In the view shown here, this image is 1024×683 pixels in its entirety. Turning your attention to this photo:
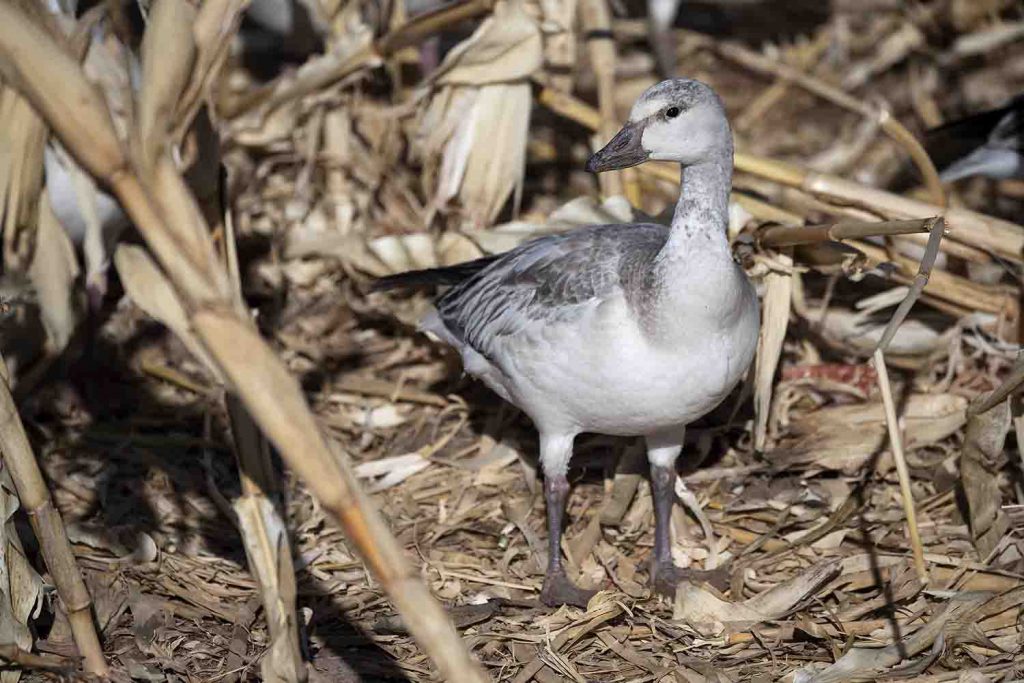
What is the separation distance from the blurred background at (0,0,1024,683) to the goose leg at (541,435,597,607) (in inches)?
3.2

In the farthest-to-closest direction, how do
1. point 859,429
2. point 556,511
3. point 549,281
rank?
point 859,429 < point 556,511 < point 549,281

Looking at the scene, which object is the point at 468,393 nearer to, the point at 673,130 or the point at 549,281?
the point at 549,281

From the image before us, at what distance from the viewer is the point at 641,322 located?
10.7 ft

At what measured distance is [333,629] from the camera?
11.5 feet

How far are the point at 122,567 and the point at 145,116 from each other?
190 cm

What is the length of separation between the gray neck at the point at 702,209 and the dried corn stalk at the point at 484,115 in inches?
62.5

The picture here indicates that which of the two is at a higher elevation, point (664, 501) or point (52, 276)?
point (52, 276)

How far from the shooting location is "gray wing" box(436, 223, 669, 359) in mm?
3469

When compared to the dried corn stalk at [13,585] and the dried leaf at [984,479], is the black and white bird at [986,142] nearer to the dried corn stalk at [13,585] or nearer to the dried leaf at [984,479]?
the dried leaf at [984,479]

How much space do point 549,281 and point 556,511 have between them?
73 centimetres

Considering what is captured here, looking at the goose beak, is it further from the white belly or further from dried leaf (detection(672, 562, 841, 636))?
dried leaf (detection(672, 562, 841, 636))

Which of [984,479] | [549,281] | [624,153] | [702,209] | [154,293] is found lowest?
[984,479]

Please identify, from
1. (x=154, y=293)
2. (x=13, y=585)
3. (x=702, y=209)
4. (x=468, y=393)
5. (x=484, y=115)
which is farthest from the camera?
(x=484, y=115)

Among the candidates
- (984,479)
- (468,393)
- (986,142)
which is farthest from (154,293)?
(986,142)
